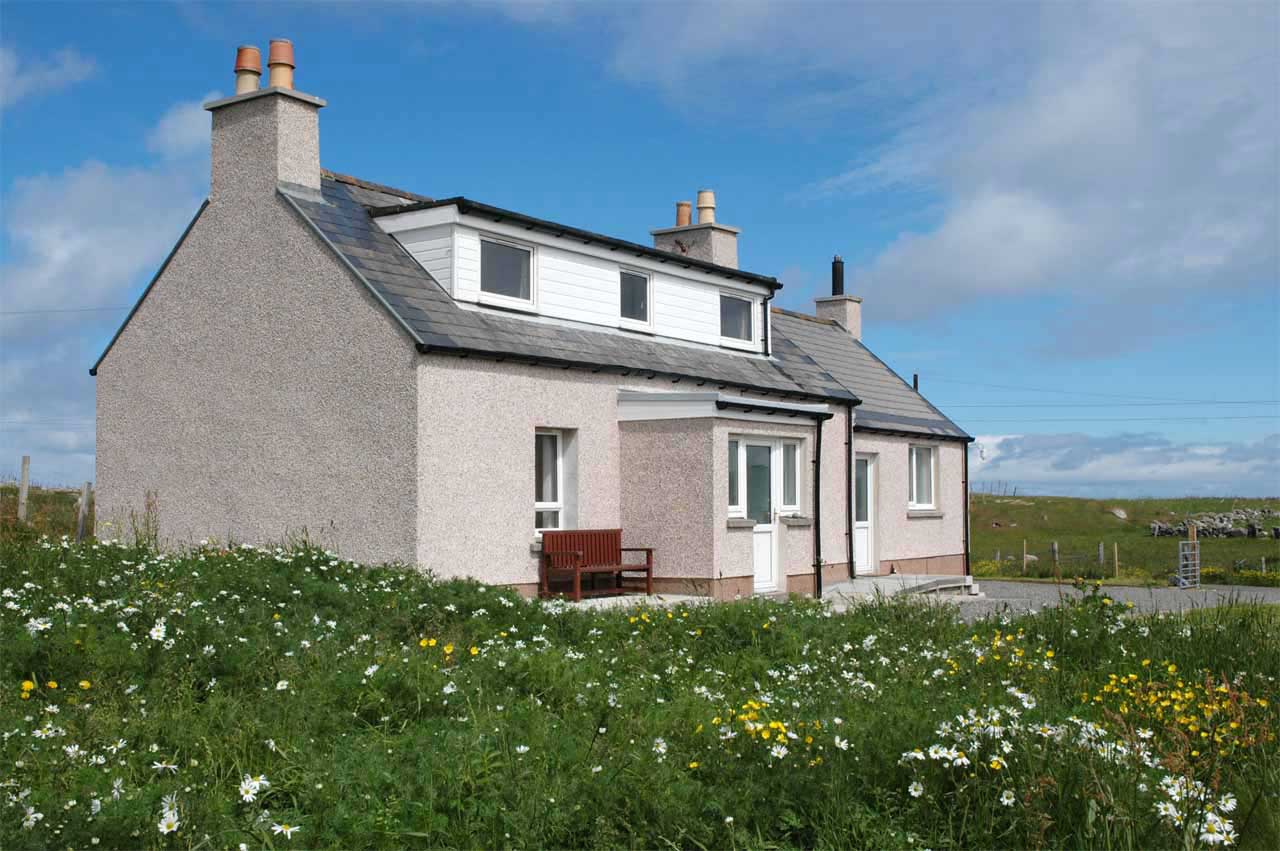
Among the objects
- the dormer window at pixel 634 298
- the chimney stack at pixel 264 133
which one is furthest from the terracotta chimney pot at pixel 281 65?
the dormer window at pixel 634 298

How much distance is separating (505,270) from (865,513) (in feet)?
35.4

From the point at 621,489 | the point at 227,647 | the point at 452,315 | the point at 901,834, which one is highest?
the point at 452,315

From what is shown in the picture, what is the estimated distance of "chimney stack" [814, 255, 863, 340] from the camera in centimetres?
3128

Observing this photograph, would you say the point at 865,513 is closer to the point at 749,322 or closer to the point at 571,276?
the point at 749,322

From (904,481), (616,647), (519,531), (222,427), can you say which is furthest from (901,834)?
(904,481)

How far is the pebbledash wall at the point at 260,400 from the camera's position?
15.5 metres

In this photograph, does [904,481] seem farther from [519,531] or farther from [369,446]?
[369,446]

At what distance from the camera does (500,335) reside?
16.5 meters

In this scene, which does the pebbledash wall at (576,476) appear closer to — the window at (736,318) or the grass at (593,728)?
the window at (736,318)

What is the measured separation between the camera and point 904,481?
26250mm

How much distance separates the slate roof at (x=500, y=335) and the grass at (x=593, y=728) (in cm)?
555

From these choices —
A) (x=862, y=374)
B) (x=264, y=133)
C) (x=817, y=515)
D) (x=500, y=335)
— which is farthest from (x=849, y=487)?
(x=264, y=133)

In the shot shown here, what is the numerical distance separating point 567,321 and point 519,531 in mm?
3862

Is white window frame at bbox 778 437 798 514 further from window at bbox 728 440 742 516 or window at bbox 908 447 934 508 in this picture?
window at bbox 908 447 934 508
